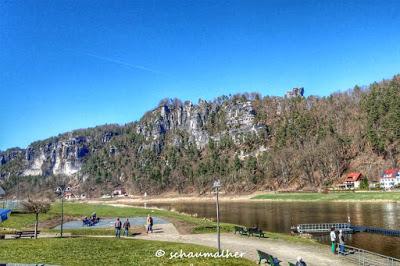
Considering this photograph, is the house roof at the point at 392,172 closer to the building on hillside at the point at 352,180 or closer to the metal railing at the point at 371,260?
the building on hillside at the point at 352,180

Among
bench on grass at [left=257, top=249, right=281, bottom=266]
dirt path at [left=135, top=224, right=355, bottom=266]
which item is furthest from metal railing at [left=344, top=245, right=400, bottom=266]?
bench on grass at [left=257, top=249, right=281, bottom=266]

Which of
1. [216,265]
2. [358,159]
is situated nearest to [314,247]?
[216,265]

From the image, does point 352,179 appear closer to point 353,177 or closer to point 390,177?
point 353,177

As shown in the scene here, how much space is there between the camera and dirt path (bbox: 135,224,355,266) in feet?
96.9

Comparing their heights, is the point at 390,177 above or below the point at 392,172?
below

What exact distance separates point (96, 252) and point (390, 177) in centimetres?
14350

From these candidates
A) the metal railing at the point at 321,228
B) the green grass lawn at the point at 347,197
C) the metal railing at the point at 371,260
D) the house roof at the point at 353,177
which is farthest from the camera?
the house roof at the point at 353,177

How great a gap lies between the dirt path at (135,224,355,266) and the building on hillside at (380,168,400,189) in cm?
11761

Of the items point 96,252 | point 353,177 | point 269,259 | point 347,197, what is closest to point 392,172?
point 353,177

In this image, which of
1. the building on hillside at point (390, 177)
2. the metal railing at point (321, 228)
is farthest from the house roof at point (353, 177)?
the metal railing at point (321, 228)

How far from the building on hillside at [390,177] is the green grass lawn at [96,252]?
415 feet

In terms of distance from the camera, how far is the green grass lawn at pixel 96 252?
28.4 m

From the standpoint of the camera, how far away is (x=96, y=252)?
107ft

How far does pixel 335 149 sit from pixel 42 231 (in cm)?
16558
